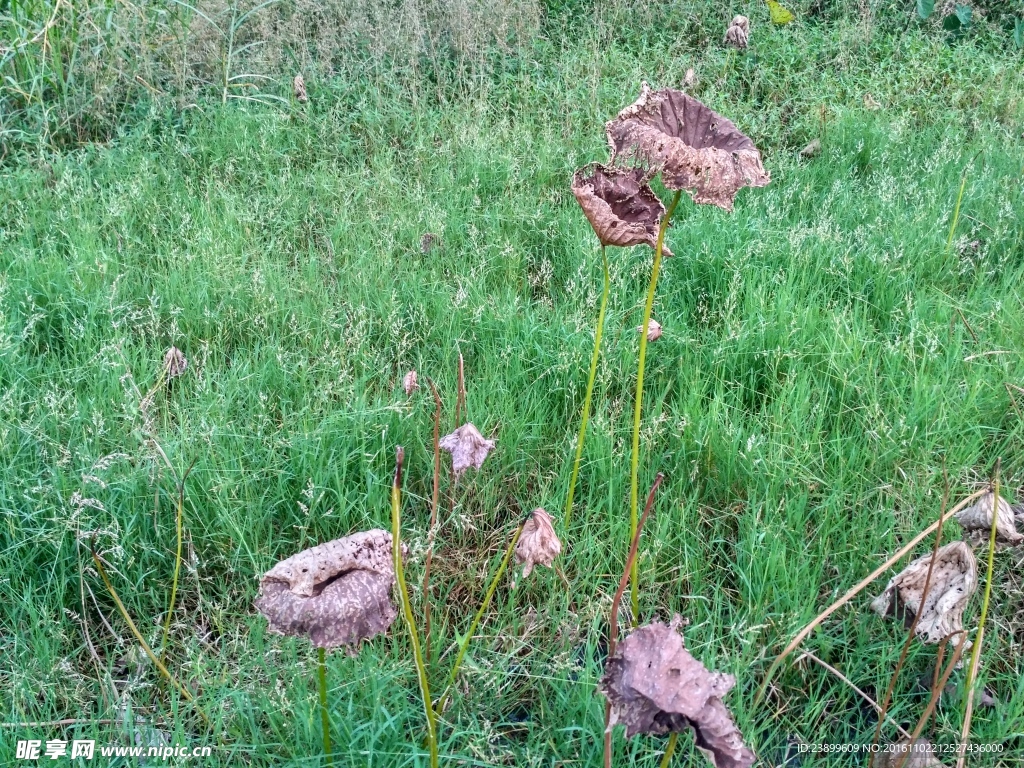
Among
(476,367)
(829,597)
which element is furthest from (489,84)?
(829,597)

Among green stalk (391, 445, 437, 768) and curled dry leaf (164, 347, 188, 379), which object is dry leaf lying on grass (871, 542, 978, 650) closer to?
green stalk (391, 445, 437, 768)

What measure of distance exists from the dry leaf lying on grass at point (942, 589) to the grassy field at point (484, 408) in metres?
0.22

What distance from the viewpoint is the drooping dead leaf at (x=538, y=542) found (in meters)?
1.45

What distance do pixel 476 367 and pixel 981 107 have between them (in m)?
3.45

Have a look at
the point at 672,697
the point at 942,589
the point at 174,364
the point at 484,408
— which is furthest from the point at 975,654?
the point at 174,364

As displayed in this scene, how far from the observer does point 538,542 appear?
4.75ft

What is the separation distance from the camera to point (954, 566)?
1.43 meters

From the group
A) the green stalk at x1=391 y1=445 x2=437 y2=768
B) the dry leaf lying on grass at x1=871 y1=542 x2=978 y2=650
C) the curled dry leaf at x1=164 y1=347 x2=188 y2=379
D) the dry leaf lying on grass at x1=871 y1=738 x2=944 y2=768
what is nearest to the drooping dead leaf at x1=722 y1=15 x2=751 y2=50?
the curled dry leaf at x1=164 y1=347 x2=188 y2=379

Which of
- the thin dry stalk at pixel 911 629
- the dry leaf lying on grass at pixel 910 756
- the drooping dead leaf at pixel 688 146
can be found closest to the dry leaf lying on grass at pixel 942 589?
the thin dry stalk at pixel 911 629

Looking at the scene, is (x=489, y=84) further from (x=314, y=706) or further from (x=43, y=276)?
(x=314, y=706)

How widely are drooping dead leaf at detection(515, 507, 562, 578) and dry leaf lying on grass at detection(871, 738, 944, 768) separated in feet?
2.31

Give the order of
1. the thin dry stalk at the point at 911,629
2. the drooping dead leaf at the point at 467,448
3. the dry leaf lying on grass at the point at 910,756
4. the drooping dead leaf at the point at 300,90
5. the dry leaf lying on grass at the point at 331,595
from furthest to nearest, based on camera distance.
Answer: the drooping dead leaf at the point at 300,90
the drooping dead leaf at the point at 467,448
the dry leaf lying on grass at the point at 910,756
the thin dry stalk at the point at 911,629
the dry leaf lying on grass at the point at 331,595

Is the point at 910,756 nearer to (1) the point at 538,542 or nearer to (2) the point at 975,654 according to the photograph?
(2) the point at 975,654

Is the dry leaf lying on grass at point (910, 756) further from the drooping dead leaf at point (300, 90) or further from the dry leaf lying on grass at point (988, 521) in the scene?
the drooping dead leaf at point (300, 90)
